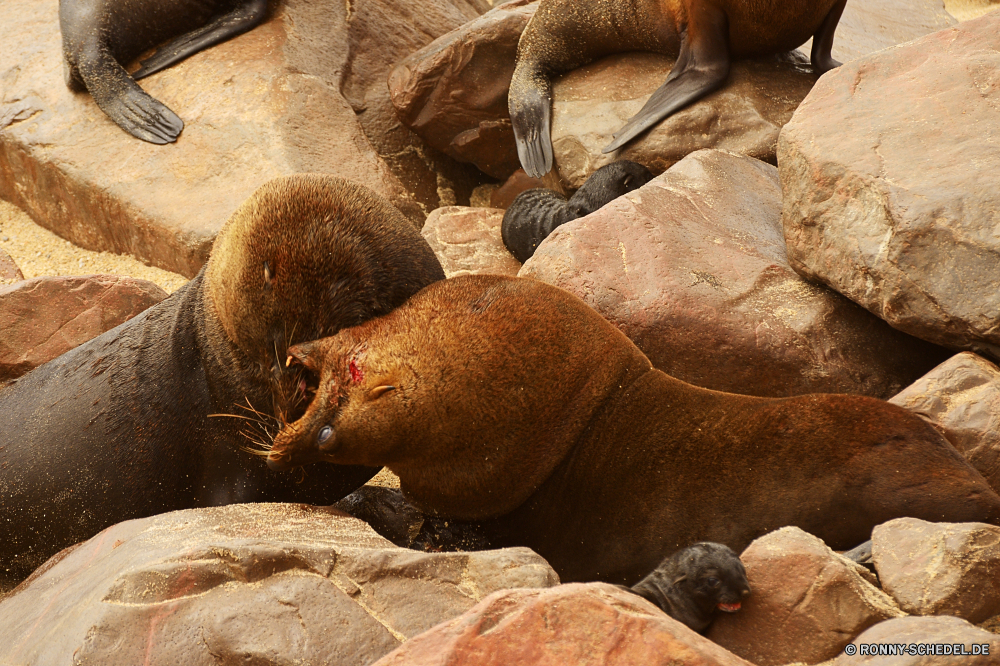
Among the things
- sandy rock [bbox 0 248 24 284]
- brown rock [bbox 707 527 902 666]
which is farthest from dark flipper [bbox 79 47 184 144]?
brown rock [bbox 707 527 902 666]

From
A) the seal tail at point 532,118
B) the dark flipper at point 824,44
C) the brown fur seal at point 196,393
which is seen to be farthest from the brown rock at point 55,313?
the dark flipper at point 824,44

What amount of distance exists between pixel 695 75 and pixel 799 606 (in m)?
3.74

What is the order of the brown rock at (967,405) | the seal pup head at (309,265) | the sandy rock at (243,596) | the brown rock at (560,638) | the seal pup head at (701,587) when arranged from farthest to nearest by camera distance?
the brown rock at (967,405) < the seal pup head at (309,265) < the seal pup head at (701,587) < the sandy rock at (243,596) < the brown rock at (560,638)

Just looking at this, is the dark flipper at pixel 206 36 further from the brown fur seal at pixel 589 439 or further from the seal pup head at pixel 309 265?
the brown fur seal at pixel 589 439

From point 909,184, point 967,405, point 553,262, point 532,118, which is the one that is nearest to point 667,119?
point 532,118

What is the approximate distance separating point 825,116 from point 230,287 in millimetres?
2429

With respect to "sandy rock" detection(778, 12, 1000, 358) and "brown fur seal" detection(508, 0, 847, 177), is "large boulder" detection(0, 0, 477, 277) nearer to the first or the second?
"brown fur seal" detection(508, 0, 847, 177)

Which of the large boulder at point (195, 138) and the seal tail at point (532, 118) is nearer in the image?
the large boulder at point (195, 138)

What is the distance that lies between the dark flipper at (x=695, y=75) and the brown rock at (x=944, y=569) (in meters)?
3.31

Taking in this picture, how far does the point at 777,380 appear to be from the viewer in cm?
345

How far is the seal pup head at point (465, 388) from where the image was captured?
2402 millimetres

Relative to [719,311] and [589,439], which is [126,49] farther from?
[589,439]

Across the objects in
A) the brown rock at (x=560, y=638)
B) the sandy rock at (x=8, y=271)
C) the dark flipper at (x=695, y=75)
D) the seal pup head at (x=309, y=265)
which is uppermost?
the seal pup head at (x=309, y=265)

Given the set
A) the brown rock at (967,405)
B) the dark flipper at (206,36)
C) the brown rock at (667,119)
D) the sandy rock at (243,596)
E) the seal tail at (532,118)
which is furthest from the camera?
the dark flipper at (206,36)
